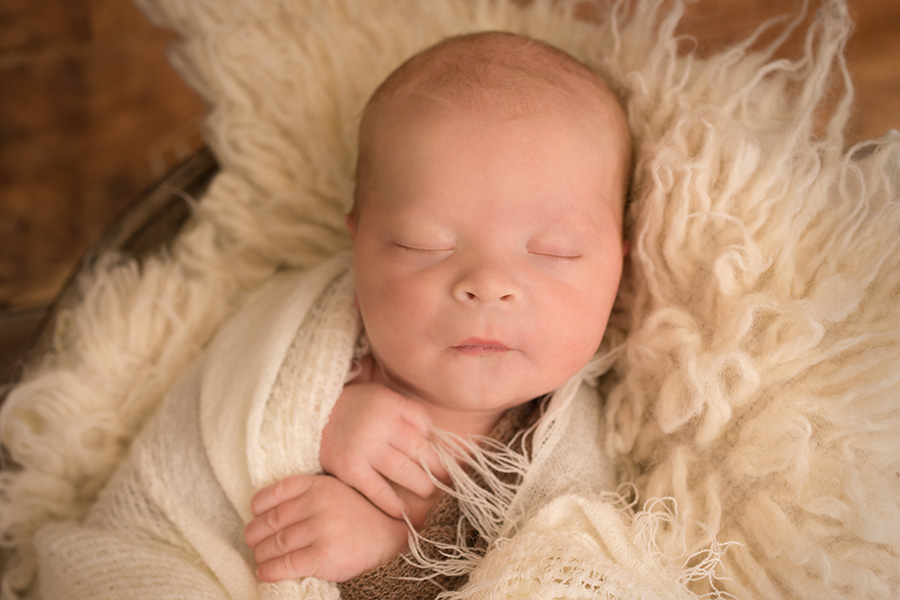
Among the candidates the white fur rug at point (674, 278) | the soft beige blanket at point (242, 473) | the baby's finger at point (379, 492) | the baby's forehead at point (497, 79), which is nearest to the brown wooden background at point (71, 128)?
the white fur rug at point (674, 278)

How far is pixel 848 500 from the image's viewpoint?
0.79 meters

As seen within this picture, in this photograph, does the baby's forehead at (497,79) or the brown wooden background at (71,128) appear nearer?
the baby's forehead at (497,79)

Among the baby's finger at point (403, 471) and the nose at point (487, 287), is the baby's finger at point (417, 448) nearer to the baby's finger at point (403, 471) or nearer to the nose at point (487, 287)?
the baby's finger at point (403, 471)

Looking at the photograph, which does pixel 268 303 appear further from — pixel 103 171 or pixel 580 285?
pixel 103 171

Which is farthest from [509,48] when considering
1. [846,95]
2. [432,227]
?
[846,95]

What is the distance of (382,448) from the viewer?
946mm

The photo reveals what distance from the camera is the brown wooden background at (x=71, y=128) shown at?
1879 millimetres

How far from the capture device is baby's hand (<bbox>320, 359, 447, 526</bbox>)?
3.09ft

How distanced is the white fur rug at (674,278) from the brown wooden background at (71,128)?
0.78 meters

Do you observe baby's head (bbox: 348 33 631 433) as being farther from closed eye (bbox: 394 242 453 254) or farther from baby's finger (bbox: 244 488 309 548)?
baby's finger (bbox: 244 488 309 548)

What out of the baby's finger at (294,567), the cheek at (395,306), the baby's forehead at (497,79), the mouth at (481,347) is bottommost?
the baby's finger at (294,567)

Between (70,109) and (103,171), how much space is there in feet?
0.60

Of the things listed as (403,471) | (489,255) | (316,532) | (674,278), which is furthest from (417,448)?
(674,278)

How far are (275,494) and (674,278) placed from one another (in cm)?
54
